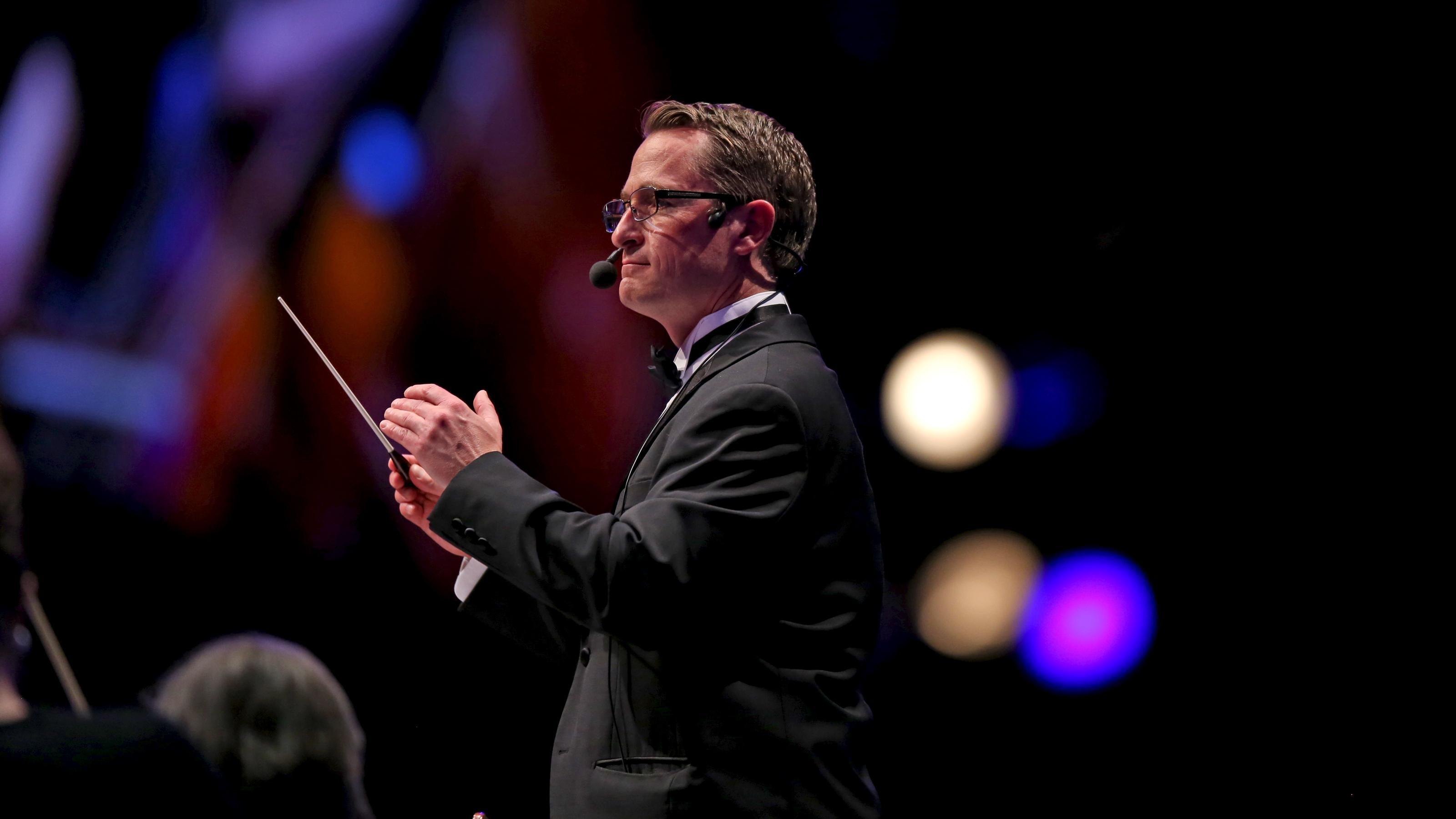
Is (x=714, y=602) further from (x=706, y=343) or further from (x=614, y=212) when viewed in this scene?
(x=614, y=212)

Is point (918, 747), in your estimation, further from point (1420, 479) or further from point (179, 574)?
point (179, 574)

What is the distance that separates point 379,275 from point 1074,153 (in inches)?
77.8

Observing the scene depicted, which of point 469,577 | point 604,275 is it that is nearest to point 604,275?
→ point 604,275

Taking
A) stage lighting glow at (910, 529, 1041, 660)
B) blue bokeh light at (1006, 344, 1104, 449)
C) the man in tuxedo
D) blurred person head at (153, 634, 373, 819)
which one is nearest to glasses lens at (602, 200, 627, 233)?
the man in tuxedo

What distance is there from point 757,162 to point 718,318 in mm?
292

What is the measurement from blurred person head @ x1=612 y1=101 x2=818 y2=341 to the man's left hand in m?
0.40

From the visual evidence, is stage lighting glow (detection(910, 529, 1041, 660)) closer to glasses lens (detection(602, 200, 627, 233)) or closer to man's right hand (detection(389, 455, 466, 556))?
glasses lens (detection(602, 200, 627, 233))

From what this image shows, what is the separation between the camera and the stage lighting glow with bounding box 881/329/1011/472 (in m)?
3.62

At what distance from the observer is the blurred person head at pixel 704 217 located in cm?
198

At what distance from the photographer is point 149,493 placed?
10.2 feet

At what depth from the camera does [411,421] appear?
5.64ft

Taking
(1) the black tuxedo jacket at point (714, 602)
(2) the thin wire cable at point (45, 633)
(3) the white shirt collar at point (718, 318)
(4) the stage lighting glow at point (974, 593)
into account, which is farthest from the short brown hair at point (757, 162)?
(4) the stage lighting glow at point (974, 593)

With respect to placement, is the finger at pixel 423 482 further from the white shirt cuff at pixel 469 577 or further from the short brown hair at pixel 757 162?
the short brown hair at pixel 757 162

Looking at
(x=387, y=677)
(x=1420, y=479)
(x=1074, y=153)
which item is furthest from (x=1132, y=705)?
(x=387, y=677)
